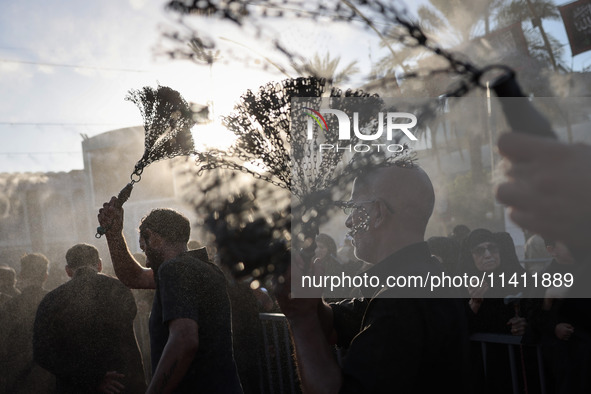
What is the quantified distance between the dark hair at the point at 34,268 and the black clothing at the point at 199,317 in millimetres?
3232

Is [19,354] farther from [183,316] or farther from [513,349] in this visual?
[513,349]

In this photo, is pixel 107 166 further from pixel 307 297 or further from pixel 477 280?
pixel 307 297

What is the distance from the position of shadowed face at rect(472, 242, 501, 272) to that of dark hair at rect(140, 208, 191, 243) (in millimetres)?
2666

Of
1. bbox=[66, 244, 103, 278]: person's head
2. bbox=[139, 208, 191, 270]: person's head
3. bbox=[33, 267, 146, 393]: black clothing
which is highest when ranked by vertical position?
bbox=[139, 208, 191, 270]: person's head

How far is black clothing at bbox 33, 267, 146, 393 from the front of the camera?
405 centimetres

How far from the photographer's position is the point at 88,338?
4.14 m

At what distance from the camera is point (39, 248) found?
86.4 feet

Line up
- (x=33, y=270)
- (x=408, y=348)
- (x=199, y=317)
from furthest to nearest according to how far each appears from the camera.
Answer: (x=33, y=270) → (x=199, y=317) → (x=408, y=348)

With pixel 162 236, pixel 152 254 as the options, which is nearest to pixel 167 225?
pixel 162 236

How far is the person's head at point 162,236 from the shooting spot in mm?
3455

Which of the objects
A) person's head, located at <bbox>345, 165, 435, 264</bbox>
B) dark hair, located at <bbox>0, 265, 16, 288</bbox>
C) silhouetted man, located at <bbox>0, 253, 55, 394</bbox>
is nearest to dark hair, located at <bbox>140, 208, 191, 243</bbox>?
person's head, located at <bbox>345, 165, 435, 264</bbox>

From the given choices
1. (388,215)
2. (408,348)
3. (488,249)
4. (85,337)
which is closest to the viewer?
(408,348)

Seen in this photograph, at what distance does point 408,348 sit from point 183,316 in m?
1.54

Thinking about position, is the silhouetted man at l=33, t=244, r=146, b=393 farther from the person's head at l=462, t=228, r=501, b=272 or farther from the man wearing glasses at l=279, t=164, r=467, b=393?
the person's head at l=462, t=228, r=501, b=272
